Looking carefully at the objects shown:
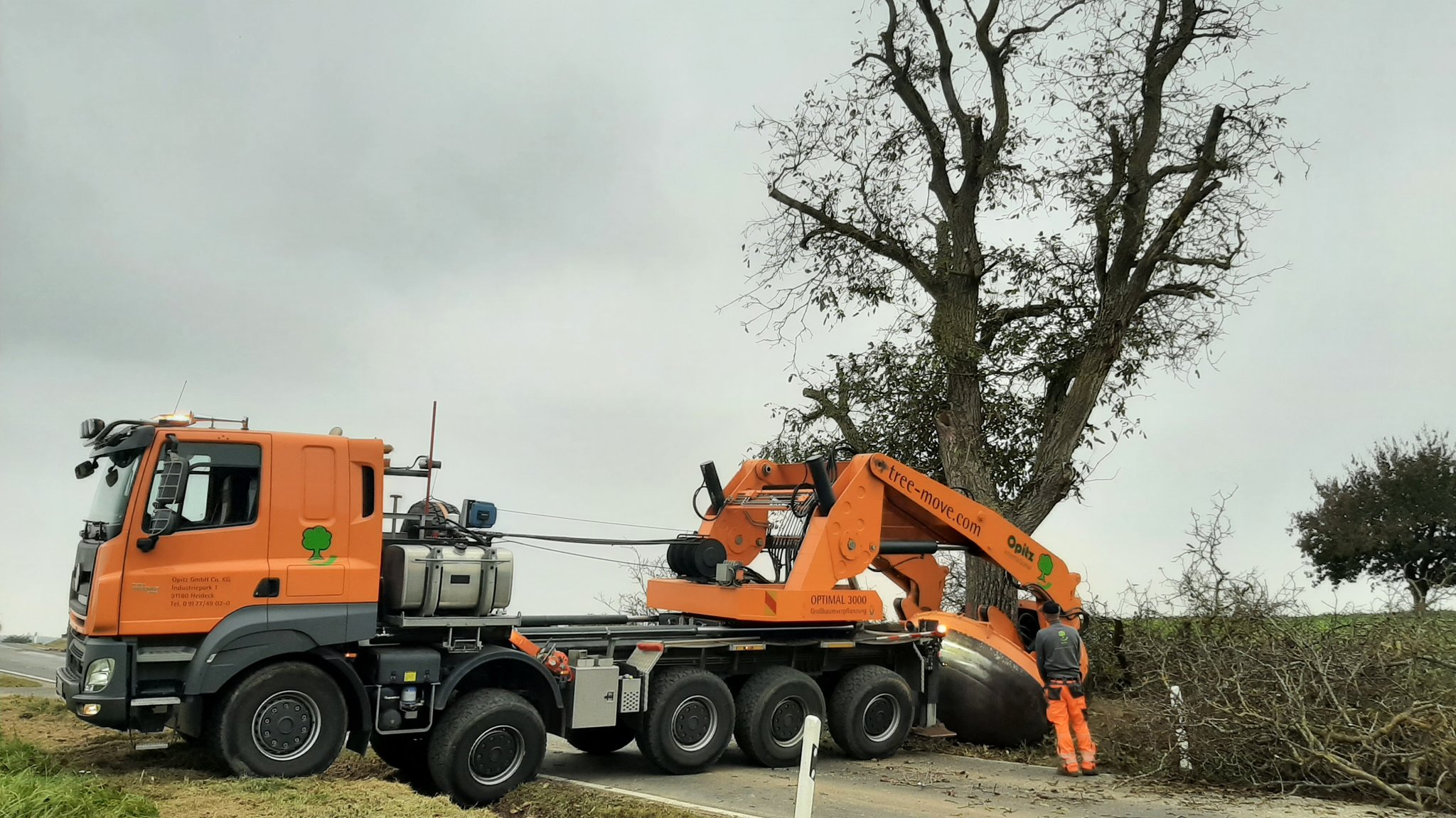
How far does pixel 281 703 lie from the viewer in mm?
9062

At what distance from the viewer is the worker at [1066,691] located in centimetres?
1185

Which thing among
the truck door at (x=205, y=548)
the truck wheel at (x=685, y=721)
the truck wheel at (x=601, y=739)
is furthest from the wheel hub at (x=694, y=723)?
the truck door at (x=205, y=548)

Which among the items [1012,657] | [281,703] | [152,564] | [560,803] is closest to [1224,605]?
[1012,657]

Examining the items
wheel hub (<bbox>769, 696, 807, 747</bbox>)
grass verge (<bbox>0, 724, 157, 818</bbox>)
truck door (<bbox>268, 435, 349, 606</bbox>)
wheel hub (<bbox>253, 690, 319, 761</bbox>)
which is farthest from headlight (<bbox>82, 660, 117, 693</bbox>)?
wheel hub (<bbox>769, 696, 807, 747</bbox>)

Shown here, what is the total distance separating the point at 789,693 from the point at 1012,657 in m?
3.15

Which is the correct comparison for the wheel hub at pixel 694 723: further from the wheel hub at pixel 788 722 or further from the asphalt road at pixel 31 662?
the asphalt road at pixel 31 662

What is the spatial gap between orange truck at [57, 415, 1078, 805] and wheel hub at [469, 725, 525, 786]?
0.06 feet

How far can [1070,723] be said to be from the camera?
12.3 meters

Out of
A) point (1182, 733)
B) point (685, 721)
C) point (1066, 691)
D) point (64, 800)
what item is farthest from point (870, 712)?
point (64, 800)

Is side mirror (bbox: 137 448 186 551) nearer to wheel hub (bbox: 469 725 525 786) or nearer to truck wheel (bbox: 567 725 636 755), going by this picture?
wheel hub (bbox: 469 725 525 786)

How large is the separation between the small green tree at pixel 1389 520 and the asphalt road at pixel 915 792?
2686 centimetres

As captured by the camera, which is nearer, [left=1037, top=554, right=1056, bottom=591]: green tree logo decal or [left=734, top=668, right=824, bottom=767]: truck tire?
[left=734, top=668, right=824, bottom=767]: truck tire

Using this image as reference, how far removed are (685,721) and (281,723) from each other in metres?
3.74

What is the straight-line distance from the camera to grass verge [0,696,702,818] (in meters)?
6.98
